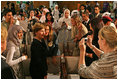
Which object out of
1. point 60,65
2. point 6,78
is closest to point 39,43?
point 60,65

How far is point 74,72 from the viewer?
199 centimetres

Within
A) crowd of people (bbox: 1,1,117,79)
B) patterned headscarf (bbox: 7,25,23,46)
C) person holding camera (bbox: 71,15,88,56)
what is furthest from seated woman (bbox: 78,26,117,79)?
patterned headscarf (bbox: 7,25,23,46)

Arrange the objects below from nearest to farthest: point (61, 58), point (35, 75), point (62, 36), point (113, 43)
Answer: point (113, 43)
point (35, 75)
point (61, 58)
point (62, 36)

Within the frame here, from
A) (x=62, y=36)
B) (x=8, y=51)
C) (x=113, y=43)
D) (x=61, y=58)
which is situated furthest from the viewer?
(x=62, y=36)

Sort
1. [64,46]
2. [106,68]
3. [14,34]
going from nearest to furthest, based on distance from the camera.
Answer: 1. [106,68]
2. [14,34]
3. [64,46]

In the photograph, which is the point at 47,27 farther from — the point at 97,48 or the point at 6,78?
the point at 6,78

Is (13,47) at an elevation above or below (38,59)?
above

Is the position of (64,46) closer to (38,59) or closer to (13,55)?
(38,59)

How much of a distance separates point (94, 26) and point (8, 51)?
0.75m

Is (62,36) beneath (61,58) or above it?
above

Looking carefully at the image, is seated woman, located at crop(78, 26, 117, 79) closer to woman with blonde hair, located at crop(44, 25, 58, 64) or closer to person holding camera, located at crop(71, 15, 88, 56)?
person holding camera, located at crop(71, 15, 88, 56)

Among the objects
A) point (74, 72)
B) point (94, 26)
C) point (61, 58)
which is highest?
point (94, 26)

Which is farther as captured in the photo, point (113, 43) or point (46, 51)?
point (46, 51)

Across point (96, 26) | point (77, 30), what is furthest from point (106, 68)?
point (77, 30)
